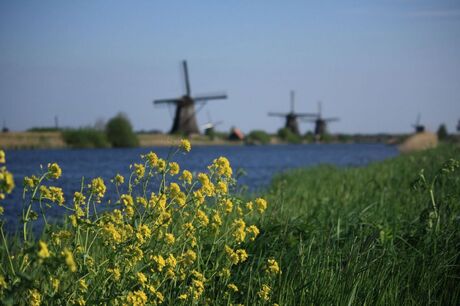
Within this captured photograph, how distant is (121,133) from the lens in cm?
6406

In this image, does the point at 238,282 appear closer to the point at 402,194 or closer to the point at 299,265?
the point at 299,265

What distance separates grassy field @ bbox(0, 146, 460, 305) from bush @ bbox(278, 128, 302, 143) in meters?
92.1

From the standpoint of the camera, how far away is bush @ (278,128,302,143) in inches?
3839

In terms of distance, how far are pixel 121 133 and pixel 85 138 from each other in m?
3.98

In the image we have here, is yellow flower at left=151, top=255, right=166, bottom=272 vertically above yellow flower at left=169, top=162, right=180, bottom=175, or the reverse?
yellow flower at left=169, top=162, right=180, bottom=175

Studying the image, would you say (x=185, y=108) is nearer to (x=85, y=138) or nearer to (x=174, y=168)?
(x=85, y=138)

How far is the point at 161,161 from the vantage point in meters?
3.33

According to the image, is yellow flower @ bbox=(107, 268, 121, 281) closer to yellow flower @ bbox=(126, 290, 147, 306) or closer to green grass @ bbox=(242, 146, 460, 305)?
yellow flower @ bbox=(126, 290, 147, 306)

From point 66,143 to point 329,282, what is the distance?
202ft

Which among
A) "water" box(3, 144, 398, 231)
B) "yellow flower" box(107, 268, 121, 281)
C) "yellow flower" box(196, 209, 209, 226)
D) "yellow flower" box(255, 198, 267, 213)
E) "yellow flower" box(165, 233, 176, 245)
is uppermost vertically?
"yellow flower" box(255, 198, 267, 213)

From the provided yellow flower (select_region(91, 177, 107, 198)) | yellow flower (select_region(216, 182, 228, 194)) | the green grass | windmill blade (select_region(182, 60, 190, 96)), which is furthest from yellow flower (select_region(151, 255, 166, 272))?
windmill blade (select_region(182, 60, 190, 96))

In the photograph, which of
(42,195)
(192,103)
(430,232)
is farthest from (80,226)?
(192,103)

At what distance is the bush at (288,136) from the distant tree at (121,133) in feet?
124

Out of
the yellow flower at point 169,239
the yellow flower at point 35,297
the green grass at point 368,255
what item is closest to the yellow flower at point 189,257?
the yellow flower at point 169,239
